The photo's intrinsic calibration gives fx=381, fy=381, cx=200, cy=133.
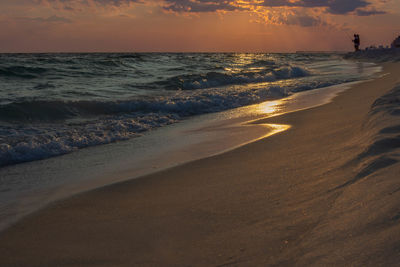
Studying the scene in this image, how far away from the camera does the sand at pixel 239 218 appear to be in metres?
1.64

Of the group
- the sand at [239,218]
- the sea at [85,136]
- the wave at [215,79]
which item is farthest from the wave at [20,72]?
the sand at [239,218]

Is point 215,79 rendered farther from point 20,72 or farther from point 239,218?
point 239,218

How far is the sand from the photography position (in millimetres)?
1645

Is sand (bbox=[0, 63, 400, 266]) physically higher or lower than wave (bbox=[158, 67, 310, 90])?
lower

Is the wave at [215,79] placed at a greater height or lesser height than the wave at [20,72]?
lesser

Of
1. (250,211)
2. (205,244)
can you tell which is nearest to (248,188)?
(250,211)

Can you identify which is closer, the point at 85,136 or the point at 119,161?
the point at 119,161

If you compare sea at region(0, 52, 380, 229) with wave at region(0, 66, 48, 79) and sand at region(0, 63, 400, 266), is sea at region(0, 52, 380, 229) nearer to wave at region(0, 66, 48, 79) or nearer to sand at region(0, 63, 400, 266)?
sand at region(0, 63, 400, 266)

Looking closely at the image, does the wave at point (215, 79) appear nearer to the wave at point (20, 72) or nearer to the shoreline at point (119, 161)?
the wave at point (20, 72)

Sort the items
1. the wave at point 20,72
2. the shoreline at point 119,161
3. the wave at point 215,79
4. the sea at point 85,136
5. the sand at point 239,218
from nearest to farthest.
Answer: the sand at point 239,218
the shoreline at point 119,161
the sea at point 85,136
the wave at point 215,79
the wave at point 20,72

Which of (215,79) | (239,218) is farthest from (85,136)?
(215,79)

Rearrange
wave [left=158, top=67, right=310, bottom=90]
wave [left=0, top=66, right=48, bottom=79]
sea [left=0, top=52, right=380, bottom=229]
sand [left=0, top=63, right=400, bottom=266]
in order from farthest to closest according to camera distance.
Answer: wave [left=0, top=66, right=48, bottom=79]
wave [left=158, top=67, right=310, bottom=90]
sea [left=0, top=52, right=380, bottom=229]
sand [left=0, top=63, right=400, bottom=266]

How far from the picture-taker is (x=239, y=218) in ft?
7.52

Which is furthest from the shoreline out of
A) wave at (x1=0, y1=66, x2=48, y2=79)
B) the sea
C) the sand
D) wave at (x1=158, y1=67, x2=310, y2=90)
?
wave at (x1=0, y1=66, x2=48, y2=79)
